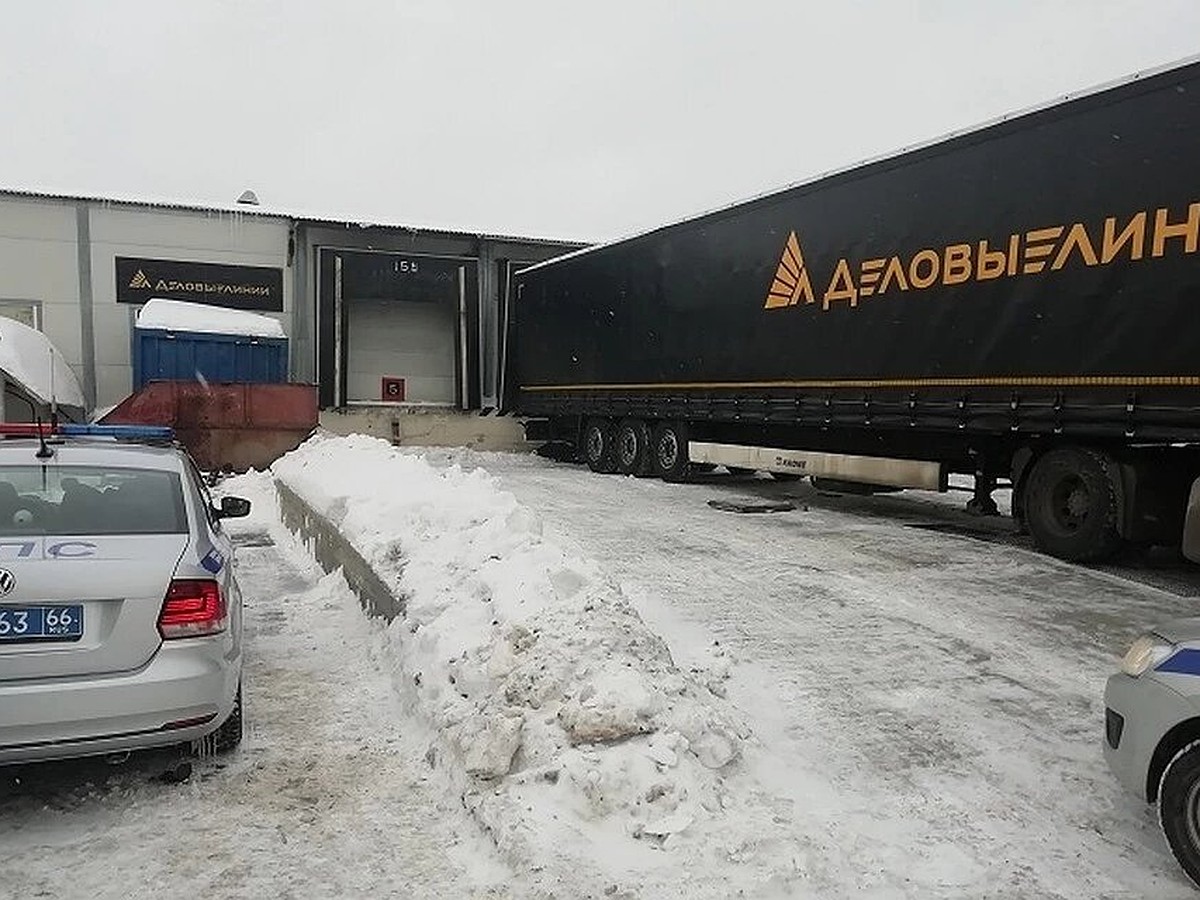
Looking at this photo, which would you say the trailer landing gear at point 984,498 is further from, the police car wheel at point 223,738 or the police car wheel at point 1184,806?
the police car wheel at point 223,738

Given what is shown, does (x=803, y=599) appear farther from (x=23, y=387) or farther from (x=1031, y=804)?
(x=23, y=387)

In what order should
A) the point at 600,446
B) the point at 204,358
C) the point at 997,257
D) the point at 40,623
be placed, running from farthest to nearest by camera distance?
the point at 204,358
the point at 600,446
the point at 997,257
the point at 40,623

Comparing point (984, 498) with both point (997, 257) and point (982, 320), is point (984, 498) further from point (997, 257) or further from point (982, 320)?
point (997, 257)

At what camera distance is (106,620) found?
11.7 feet

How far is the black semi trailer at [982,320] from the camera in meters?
7.13

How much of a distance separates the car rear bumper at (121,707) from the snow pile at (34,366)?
12989mm

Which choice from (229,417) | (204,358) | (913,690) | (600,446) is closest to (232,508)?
(913,690)

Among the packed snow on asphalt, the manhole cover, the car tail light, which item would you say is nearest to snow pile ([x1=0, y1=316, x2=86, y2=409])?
the manhole cover

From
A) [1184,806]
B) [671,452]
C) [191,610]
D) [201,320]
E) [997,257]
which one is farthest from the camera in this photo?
[201,320]

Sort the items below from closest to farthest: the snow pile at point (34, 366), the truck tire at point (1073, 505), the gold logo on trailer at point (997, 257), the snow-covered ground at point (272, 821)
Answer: the snow-covered ground at point (272, 821), the gold logo on trailer at point (997, 257), the truck tire at point (1073, 505), the snow pile at point (34, 366)

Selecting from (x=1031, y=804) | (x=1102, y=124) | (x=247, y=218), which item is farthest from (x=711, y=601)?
(x=247, y=218)

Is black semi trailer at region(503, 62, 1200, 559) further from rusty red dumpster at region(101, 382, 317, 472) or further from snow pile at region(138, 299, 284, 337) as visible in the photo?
snow pile at region(138, 299, 284, 337)

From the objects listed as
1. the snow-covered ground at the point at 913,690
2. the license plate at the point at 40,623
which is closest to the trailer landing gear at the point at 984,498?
the snow-covered ground at the point at 913,690

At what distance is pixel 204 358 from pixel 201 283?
425 centimetres
